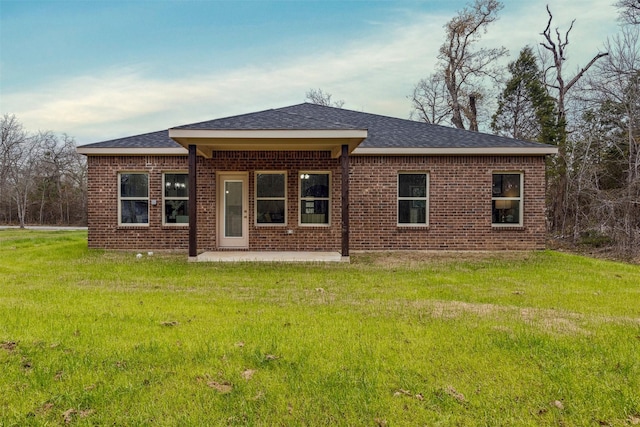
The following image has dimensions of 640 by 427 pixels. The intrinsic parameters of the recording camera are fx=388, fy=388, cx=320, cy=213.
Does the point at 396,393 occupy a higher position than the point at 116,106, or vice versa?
the point at 116,106

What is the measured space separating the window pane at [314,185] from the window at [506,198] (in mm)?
4834

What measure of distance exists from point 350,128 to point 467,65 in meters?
21.6

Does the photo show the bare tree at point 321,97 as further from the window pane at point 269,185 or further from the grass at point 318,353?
the grass at point 318,353

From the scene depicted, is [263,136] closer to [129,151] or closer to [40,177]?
[129,151]

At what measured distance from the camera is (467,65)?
26297 mm

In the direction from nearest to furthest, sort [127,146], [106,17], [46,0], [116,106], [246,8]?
[127,146] → [46,0] → [106,17] → [246,8] → [116,106]

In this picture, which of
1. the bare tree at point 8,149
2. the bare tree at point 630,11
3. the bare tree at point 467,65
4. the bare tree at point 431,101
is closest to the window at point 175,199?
the bare tree at point 630,11

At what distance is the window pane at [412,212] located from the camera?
440 inches

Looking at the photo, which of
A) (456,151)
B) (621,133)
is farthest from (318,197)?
(621,133)

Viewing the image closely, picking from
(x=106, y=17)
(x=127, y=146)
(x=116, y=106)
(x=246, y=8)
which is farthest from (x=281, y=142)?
(x=116, y=106)

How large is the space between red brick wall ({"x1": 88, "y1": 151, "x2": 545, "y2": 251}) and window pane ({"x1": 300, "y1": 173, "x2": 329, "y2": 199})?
0.22 metres

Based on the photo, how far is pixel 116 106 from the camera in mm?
21031

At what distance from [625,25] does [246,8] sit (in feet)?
45.9

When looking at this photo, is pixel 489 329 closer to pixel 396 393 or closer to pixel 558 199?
pixel 396 393
